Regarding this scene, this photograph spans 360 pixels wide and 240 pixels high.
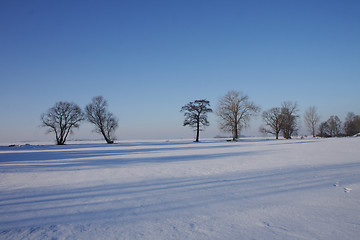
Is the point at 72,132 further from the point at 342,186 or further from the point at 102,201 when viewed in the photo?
the point at 342,186

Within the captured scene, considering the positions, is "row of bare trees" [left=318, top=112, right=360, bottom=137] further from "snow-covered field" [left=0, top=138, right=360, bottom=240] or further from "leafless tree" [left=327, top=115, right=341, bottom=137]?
"snow-covered field" [left=0, top=138, right=360, bottom=240]

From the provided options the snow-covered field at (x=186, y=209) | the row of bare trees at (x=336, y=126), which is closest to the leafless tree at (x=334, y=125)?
the row of bare trees at (x=336, y=126)

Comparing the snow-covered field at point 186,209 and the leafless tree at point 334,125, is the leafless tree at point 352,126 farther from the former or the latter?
the snow-covered field at point 186,209

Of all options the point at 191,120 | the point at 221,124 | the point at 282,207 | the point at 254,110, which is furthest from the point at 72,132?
the point at 282,207

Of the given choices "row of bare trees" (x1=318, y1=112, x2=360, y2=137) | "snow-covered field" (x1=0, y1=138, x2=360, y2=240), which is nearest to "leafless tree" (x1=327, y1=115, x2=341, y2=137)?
"row of bare trees" (x1=318, y1=112, x2=360, y2=137)

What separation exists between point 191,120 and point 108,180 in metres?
30.6

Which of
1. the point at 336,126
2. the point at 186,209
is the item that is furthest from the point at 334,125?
the point at 186,209

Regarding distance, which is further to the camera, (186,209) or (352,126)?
(352,126)

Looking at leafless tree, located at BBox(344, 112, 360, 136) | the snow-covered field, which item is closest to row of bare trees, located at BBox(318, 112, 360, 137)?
leafless tree, located at BBox(344, 112, 360, 136)

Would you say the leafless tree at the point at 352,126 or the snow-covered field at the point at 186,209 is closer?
the snow-covered field at the point at 186,209

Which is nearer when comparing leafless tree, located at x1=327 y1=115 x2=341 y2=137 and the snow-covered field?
the snow-covered field

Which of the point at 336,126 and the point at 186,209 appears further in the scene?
the point at 336,126

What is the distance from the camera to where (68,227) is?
2.53m

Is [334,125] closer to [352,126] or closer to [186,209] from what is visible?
[352,126]
